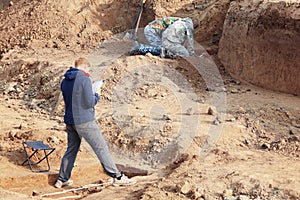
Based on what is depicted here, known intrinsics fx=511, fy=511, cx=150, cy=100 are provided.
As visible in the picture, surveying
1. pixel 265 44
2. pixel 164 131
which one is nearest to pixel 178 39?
pixel 265 44

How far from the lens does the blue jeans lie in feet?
18.3

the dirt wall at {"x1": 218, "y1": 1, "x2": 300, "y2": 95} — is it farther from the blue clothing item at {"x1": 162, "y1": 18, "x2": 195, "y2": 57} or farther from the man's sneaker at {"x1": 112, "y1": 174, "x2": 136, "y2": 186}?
the man's sneaker at {"x1": 112, "y1": 174, "x2": 136, "y2": 186}

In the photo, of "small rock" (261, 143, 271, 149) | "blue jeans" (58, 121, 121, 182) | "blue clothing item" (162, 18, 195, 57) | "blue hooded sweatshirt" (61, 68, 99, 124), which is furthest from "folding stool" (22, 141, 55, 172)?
"blue clothing item" (162, 18, 195, 57)

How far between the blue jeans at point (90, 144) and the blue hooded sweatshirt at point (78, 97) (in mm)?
88

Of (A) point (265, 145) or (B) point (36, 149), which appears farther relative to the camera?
(A) point (265, 145)

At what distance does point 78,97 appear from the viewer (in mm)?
5492

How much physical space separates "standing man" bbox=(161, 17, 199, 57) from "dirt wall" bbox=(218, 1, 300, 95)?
797 mm

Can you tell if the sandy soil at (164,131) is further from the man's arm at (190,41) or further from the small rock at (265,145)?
the man's arm at (190,41)

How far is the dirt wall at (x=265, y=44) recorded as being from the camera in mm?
8359

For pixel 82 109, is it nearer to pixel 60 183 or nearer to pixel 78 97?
pixel 78 97

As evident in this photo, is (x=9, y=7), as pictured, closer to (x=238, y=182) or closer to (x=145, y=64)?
(x=145, y=64)

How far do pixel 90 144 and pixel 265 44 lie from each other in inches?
172

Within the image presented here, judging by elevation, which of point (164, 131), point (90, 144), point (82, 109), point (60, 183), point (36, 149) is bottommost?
point (60, 183)

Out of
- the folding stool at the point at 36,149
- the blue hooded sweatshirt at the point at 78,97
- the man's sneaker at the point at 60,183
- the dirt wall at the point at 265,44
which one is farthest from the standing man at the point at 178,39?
the blue hooded sweatshirt at the point at 78,97
